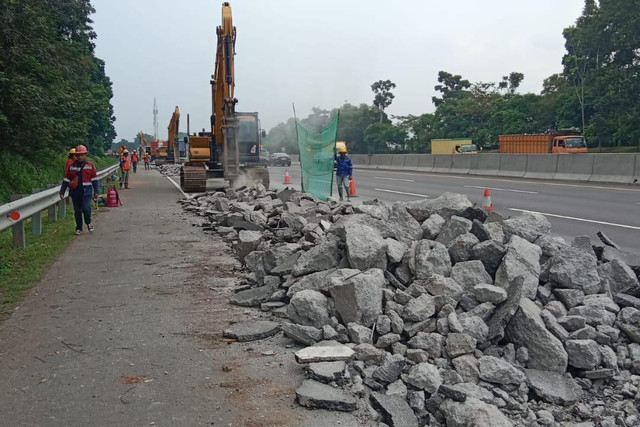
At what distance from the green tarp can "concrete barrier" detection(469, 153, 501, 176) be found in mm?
15909

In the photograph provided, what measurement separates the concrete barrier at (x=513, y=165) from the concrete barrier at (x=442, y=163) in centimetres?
469

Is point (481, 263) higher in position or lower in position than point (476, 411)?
higher

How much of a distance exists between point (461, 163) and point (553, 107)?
110 feet

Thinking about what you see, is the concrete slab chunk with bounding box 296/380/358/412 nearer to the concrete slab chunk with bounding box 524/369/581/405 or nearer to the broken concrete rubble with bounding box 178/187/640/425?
the broken concrete rubble with bounding box 178/187/640/425

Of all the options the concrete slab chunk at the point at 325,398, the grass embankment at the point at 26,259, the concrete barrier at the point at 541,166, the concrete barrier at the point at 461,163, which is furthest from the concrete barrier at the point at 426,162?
the concrete slab chunk at the point at 325,398

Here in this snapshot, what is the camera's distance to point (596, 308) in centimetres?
527

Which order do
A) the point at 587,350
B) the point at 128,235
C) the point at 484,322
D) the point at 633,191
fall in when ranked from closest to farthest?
1. the point at 587,350
2. the point at 484,322
3. the point at 128,235
4. the point at 633,191

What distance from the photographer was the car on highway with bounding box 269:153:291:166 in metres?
58.8

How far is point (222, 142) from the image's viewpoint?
22531mm

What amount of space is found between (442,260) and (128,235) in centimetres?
738

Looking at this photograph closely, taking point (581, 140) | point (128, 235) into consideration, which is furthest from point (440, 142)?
point (128, 235)

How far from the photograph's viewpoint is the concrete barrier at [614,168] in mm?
22859

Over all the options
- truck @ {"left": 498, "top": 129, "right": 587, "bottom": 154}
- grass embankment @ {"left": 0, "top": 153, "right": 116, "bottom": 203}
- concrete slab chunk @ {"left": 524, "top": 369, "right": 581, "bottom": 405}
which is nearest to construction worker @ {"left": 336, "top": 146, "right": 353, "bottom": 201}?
grass embankment @ {"left": 0, "top": 153, "right": 116, "bottom": 203}

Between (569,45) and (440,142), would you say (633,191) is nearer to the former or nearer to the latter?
(440,142)
